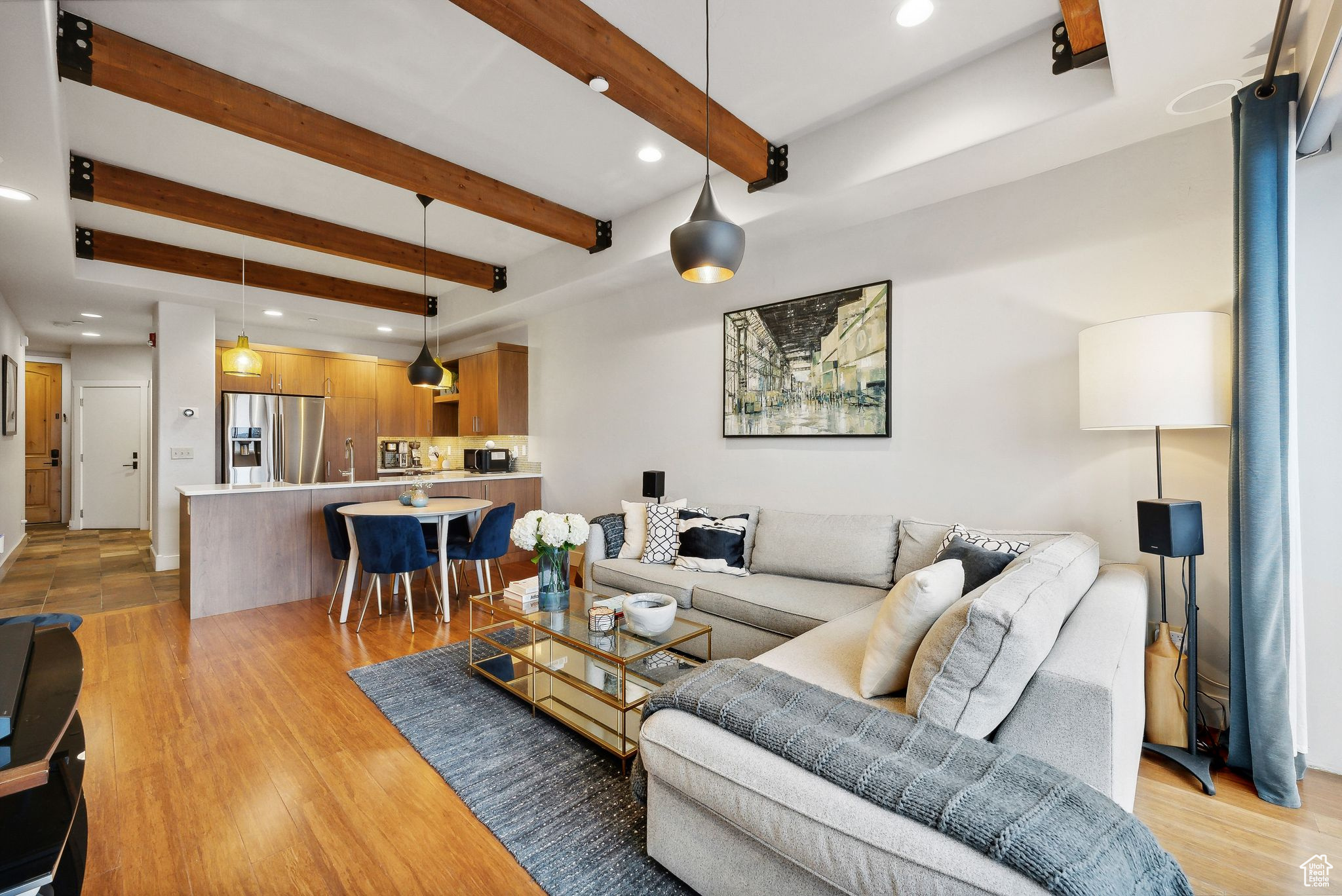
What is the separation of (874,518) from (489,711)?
225 centimetres

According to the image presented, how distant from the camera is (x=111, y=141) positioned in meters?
3.23

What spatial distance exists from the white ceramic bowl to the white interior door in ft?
29.9

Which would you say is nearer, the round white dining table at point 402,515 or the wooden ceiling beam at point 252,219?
the wooden ceiling beam at point 252,219

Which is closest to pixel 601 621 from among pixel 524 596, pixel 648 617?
pixel 648 617

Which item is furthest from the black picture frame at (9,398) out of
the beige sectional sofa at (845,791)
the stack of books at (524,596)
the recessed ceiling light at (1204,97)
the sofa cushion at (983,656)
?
the recessed ceiling light at (1204,97)

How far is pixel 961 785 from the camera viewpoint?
3.96ft

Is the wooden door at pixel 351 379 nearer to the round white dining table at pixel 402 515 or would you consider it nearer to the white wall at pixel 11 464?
the white wall at pixel 11 464

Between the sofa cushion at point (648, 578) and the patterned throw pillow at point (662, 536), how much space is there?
63 millimetres

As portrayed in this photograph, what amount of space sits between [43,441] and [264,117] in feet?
28.7

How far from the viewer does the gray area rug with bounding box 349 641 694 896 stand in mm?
1753

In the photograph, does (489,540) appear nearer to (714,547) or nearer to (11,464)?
(714,547)

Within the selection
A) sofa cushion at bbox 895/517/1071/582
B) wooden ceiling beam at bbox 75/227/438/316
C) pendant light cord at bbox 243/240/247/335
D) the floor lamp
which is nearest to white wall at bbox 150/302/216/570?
pendant light cord at bbox 243/240/247/335

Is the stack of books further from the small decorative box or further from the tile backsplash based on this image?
the tile backsplash

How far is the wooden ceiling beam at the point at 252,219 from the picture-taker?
3.48 meters
